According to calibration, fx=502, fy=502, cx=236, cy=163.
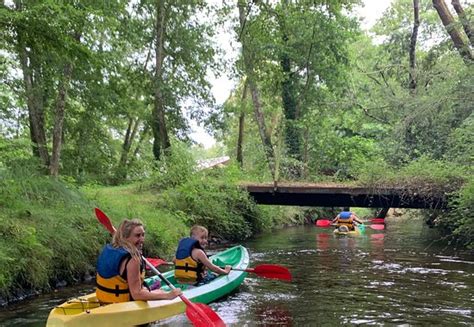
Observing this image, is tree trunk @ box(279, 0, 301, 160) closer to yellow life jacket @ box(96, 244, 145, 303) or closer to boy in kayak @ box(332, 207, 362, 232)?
boy in kayak @ box(332, 207, 362, 232)

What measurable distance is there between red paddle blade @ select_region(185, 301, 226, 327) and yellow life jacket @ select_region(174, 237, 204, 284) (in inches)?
72.5

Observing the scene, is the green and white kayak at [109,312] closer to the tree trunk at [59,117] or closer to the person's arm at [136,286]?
the person's arm at [136,286]

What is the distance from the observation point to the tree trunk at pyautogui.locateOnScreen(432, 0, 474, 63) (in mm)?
14984

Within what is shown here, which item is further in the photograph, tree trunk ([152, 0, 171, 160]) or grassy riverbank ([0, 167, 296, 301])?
tree trunk ([152, 0, 171, 160])

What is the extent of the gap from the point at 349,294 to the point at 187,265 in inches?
105

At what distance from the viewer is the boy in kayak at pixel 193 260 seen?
Answer: 7332mm

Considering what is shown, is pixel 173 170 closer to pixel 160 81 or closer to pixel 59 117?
pixel 59 117

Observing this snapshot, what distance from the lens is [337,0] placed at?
13.6 meters

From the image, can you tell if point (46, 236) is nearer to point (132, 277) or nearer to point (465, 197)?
point (132, 277)

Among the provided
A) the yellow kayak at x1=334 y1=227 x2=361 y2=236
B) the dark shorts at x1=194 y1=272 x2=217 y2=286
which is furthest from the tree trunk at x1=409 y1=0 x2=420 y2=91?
the dark shorts at x1=194 y1=272 x2=217 y2=286

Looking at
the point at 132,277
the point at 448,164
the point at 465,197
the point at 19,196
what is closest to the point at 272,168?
the point at 448,164

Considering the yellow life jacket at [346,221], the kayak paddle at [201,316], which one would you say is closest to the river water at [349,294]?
the kayak paddle at [201,316]

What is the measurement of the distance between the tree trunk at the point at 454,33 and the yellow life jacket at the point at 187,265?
11.0 metres

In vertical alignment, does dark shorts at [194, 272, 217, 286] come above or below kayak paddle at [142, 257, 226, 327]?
below
